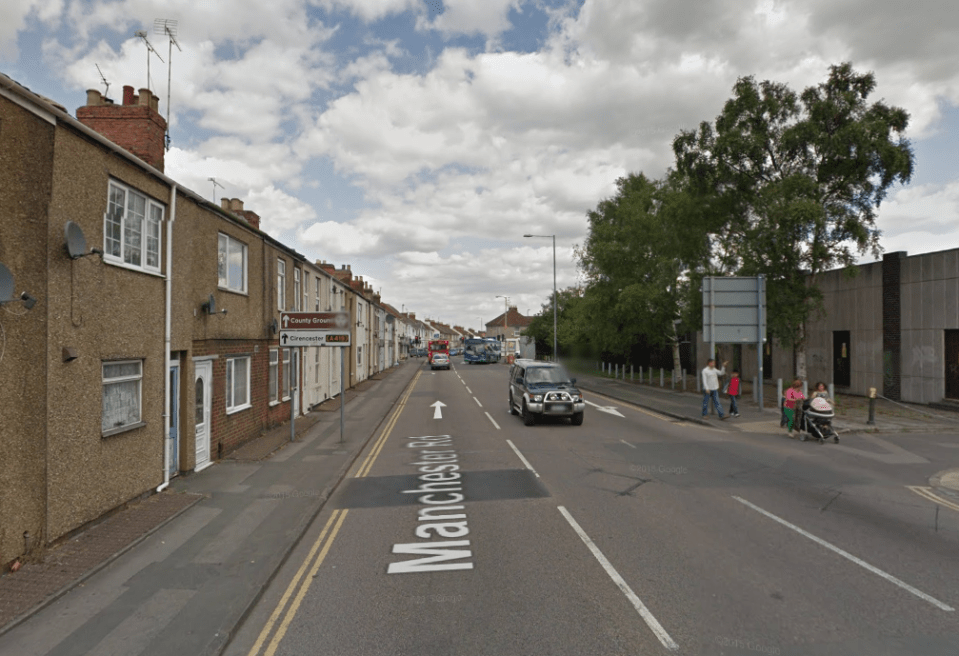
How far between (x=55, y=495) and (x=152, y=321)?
342cm

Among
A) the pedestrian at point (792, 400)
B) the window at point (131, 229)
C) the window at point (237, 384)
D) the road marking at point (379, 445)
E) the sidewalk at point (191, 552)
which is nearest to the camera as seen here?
the sidewalk at point (191, 552)

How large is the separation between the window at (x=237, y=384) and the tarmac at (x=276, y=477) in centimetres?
106

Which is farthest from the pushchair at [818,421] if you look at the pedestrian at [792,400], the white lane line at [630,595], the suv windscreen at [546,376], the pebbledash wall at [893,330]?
the white lane line at [630,595]

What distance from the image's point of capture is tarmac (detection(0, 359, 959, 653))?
602 cm

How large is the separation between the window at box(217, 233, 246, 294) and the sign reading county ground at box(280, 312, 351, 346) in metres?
1.51

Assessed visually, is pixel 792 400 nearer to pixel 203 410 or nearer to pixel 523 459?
A: pixel 523 459

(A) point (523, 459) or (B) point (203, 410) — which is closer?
(B) point (203, 410)

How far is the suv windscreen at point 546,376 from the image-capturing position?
18.2 m

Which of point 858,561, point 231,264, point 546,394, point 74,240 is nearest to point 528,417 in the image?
point 546,394

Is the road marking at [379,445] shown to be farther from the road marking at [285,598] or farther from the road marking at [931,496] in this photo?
the road marking at [931,496]

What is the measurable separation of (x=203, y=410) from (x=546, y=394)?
9388 mm

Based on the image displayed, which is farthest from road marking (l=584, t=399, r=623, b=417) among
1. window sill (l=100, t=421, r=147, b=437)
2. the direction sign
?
window sill (l=100, t=421, r=147, b=437)

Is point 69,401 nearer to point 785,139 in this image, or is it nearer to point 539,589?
point 539,589

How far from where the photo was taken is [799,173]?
2059 cm
